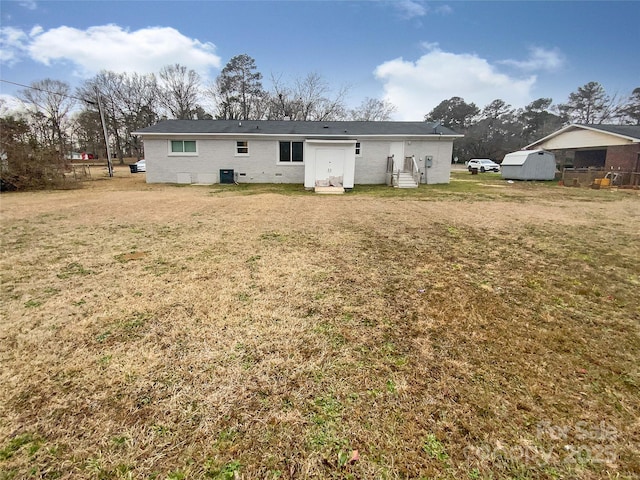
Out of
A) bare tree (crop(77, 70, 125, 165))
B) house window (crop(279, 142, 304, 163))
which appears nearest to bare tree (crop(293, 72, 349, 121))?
house window (crop(279, 142, 304, 163))

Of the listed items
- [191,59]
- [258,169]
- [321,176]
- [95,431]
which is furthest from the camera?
[191,59]

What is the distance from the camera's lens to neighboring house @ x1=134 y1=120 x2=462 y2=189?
57.0ft

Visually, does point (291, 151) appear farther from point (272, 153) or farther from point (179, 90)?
point (179, 90)

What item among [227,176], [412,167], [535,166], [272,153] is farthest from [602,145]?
[227,176]

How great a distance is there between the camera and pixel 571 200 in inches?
509

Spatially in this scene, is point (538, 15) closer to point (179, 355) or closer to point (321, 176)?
point (321, 176)

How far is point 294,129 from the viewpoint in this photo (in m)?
18.0

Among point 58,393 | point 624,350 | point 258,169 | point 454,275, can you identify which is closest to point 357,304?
point 454,275

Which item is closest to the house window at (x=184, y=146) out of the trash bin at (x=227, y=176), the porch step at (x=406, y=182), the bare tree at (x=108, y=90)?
the trash bin at (x=227, y=176)

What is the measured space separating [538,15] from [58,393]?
2636 cm

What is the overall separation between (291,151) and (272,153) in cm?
114

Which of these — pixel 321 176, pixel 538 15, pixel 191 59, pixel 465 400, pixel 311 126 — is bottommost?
pixel 465 400

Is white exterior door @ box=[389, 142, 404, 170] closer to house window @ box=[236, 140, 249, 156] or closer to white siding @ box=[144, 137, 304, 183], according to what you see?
white siding @ box=[144, 137, 304, 183]

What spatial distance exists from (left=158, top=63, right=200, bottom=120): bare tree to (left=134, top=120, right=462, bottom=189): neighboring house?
29.2m
